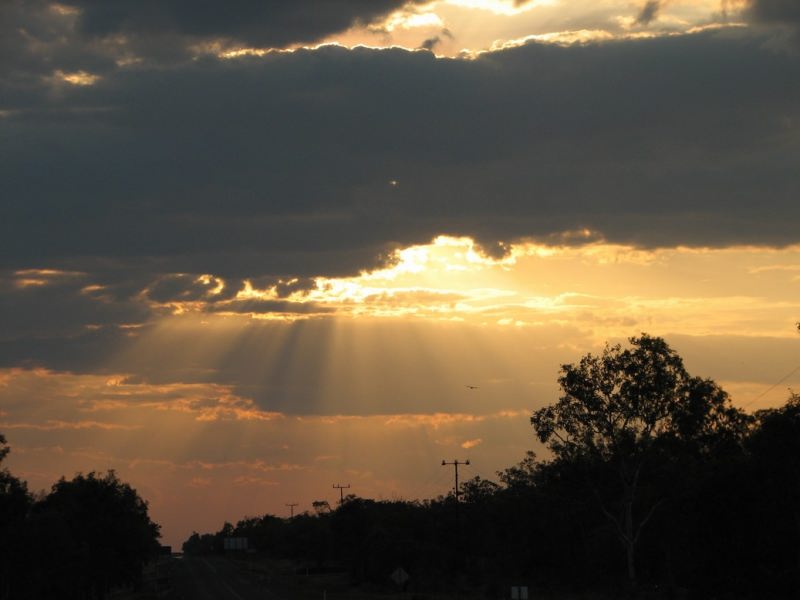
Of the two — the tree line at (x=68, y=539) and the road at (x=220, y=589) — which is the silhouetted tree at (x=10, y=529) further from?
the road at (x=220, y=589)

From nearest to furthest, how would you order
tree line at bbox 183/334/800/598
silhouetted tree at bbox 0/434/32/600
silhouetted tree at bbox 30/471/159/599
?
tree line at bbox 183/334/800/598 → silhouetted tree at bbox 0/434/32/600 → silhouetted tree at bbox 30/471/159/599

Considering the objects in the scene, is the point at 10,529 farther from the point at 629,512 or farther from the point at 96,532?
the point at 629,512

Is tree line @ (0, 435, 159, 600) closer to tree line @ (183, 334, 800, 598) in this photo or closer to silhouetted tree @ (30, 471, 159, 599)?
silhouetted tree @ (30, 471, 159, 599)

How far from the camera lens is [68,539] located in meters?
79.4

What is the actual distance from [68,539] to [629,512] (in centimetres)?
4279

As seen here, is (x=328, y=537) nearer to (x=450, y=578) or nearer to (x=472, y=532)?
(x=472, y=532)

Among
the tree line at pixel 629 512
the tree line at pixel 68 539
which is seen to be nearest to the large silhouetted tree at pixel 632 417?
the tree line at pixel 629 512

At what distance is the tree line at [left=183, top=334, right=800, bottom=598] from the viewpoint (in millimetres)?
57688

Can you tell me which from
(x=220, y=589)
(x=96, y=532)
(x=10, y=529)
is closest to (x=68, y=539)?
(x=10, y=529)

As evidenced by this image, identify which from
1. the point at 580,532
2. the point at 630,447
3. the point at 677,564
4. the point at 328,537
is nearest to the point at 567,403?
the point at 630,447

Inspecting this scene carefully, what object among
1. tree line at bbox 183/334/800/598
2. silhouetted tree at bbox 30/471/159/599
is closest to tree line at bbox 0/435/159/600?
silhouetted tree at bbox 30/471/159/599

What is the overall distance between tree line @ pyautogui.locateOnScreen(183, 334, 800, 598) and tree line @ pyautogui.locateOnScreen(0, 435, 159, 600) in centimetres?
2870

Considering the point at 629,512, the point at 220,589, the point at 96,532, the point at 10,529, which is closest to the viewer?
the point at 10,529

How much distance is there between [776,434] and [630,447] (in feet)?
112
